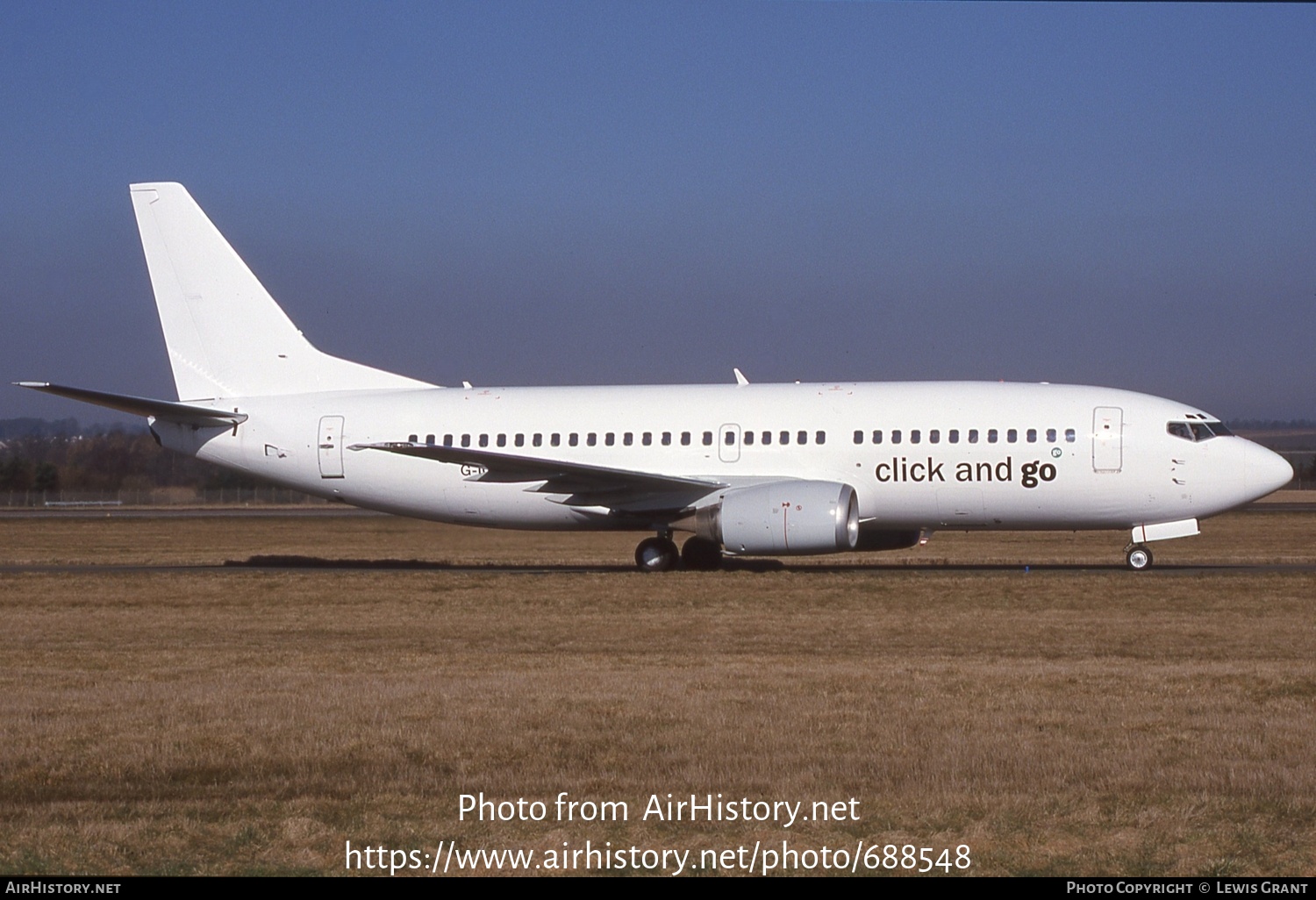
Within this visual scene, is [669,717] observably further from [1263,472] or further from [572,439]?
[572,439]

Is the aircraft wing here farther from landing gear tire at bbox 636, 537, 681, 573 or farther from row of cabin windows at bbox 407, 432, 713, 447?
landing gear tire at bbox 636, 537, 681, 573

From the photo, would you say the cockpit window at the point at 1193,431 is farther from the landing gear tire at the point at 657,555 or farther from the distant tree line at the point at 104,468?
the distant tree line at the point at 104,468

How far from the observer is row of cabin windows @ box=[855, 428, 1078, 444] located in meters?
24.5

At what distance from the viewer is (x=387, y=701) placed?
11.7m

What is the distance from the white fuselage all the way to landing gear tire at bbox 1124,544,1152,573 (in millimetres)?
476

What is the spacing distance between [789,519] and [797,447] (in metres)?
2.50

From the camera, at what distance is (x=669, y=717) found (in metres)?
10.9

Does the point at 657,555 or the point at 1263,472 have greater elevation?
the point at 1263,472

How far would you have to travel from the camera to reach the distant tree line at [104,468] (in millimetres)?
90250

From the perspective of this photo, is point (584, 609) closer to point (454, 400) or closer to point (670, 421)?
point (670, 421)

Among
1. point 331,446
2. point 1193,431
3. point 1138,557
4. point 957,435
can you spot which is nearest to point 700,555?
point 957,435

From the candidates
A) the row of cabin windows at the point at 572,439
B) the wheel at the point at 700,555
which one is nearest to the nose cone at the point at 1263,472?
the row of cabin windows at the point at 572,439

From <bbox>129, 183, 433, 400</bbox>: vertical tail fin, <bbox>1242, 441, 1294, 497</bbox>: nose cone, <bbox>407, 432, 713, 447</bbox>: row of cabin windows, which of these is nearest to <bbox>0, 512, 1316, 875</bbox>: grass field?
<bbox>1242, 441, 1294, 497</bbox>: nose cone

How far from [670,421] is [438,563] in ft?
22.7
